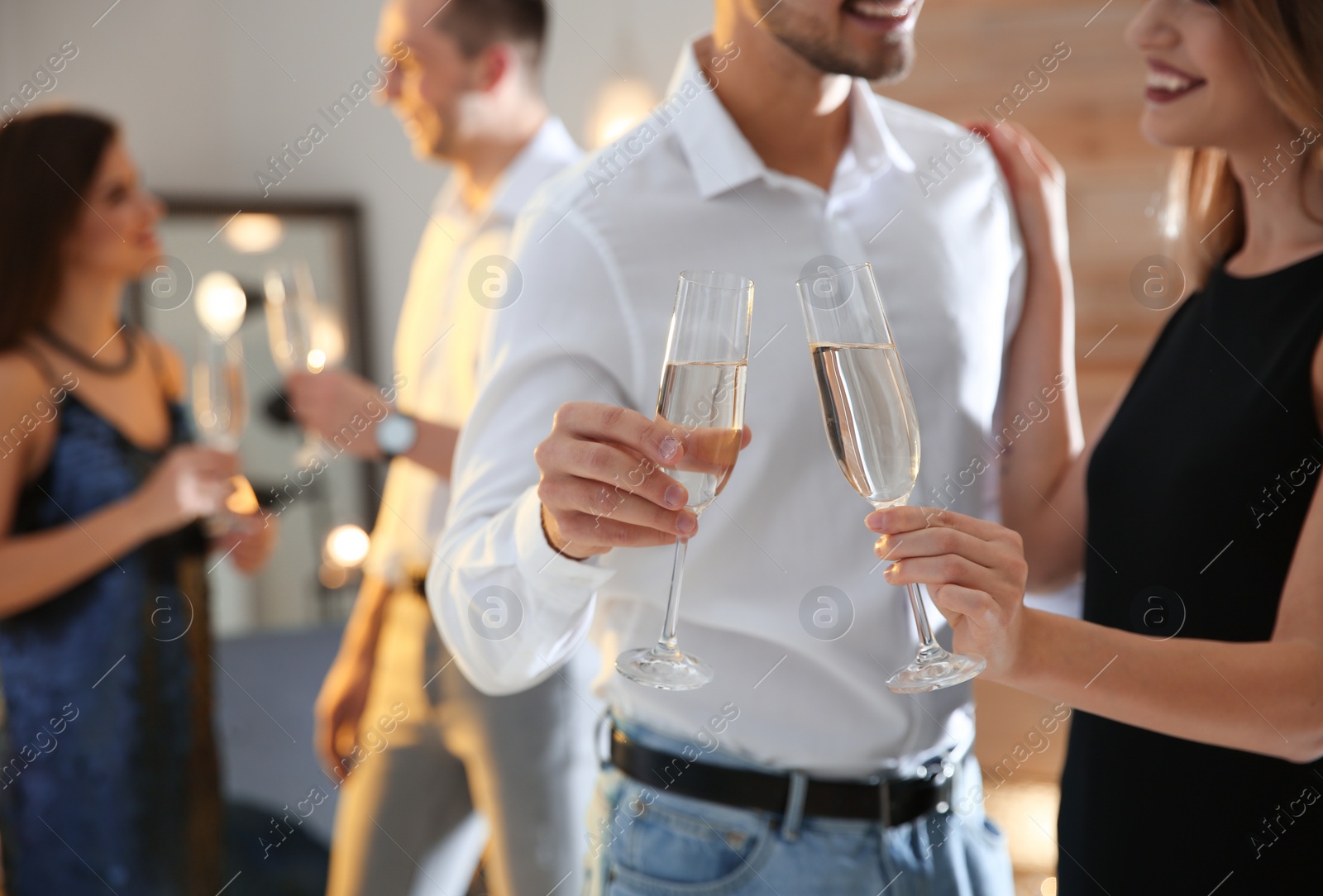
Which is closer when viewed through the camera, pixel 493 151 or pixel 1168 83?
pixel 1168 83

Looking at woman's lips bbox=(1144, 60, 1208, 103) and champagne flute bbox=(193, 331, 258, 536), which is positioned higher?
woman's lips bbox=(1144, 60, 1208, 103)

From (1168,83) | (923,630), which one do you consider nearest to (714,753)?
(923,630)

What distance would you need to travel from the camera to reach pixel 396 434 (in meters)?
1.73

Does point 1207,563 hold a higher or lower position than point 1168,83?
lower

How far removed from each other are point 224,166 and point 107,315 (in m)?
1.84

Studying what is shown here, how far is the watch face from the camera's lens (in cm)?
172

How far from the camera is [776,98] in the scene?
1.26 m

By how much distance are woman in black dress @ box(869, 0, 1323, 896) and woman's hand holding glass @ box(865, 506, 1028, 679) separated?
0.11 m

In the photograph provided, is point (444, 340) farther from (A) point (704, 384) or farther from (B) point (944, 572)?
(B) point (944, 572)

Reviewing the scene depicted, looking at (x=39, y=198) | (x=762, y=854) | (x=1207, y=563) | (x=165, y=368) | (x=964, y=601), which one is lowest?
(x=762, y=854)

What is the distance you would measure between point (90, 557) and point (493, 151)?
42.4 inches

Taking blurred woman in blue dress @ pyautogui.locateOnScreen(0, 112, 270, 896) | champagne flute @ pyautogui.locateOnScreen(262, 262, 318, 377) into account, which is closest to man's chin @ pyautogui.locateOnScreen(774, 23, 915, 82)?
champagne flute @ pyautogui.locateOnScreen(262, 262, 318, 377)

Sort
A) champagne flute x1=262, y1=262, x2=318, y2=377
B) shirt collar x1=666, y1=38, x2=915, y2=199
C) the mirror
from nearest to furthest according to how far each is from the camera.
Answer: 1. shirt collar x1=666, y1=38, x2=915, y2=199
2. champagne flute x1=262, y1=262, x2=318, y2=377
3. the mirror

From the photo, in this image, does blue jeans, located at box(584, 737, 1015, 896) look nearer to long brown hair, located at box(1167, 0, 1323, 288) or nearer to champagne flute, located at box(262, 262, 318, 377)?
long brown hair, located at box(1167, 0, 1323, 288)
